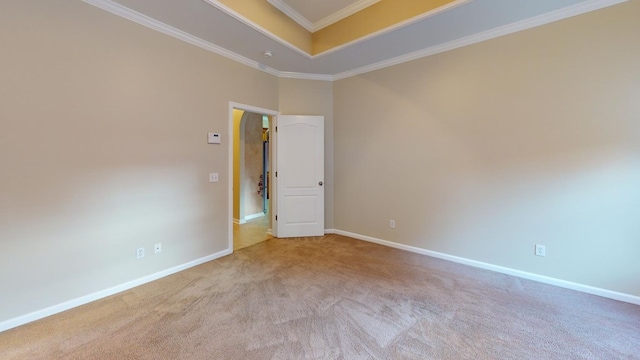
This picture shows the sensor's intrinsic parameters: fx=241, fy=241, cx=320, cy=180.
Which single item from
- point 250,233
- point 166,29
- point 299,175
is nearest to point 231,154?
point 299,175

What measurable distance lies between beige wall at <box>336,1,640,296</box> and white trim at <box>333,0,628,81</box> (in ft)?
0.22

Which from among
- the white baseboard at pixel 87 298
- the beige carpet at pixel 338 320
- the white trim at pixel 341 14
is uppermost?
the white trim at pixel 341 14

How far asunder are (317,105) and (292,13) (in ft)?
4.92

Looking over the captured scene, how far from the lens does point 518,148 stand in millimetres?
2828

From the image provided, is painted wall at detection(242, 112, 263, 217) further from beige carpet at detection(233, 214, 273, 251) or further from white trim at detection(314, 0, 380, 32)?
white trim at detection(314, 0, 380, 32)

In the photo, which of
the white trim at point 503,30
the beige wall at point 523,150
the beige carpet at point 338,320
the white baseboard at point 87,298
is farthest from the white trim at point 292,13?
the white baseboard at point 87,298

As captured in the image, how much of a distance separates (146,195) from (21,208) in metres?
0.88

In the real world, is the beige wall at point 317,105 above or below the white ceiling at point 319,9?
below

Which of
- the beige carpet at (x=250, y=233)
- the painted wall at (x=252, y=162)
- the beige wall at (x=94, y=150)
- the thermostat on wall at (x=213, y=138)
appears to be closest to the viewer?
the beige wall at (x=94, y=150)

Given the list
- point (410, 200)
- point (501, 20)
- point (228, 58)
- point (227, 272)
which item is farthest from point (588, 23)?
point (227, 272)

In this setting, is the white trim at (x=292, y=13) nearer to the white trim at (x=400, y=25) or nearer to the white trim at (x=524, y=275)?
the white trim at (x=400, y=25)

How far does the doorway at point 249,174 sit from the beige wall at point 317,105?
870 mm

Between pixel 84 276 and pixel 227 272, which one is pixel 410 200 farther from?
pixel 84 276

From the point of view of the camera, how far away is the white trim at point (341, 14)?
3.04m
